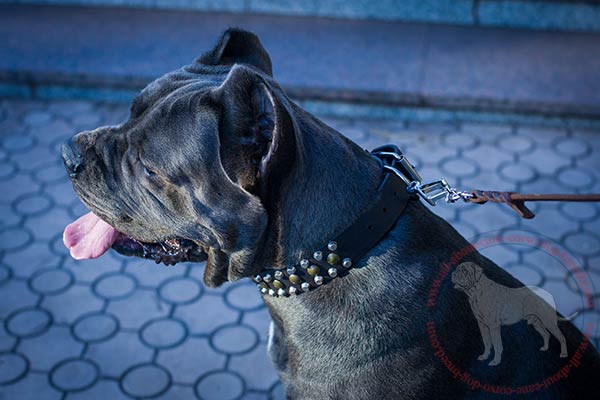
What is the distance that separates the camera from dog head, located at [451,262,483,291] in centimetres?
253

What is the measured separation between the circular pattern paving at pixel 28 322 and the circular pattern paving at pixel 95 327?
199mm

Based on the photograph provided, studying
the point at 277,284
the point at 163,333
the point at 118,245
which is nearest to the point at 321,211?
the point at 277,284

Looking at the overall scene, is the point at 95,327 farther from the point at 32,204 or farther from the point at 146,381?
the point at 32,204

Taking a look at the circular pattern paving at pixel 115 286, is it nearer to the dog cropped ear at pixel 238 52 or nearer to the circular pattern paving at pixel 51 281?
the circular pattern paving at pixel 51 281

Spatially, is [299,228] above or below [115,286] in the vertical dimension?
above

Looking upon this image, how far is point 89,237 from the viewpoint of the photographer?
304cm

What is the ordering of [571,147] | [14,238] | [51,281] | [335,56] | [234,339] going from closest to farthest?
[234,339] < [51,281] < [14,238] < [571,147] < [335,56]

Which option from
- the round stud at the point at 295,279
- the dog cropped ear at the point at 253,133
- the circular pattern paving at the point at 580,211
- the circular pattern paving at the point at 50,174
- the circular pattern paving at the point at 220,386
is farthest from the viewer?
the circular pattern paving at the point at 50,174

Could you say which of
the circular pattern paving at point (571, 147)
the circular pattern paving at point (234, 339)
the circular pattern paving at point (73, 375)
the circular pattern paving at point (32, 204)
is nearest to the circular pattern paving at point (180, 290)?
the circular pattern paving at point (234, 339)

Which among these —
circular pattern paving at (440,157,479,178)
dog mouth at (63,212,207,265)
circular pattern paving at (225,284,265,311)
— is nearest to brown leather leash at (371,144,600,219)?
dog mouth at (63,212,207,265)

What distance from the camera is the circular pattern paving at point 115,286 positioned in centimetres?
468

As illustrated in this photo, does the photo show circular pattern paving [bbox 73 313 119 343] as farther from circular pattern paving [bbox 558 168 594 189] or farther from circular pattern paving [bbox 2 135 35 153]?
circular pattern paving [bbox 558 168 594 189]

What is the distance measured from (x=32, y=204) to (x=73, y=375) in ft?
5.68

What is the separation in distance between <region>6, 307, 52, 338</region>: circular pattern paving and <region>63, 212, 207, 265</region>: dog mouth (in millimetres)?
1587
